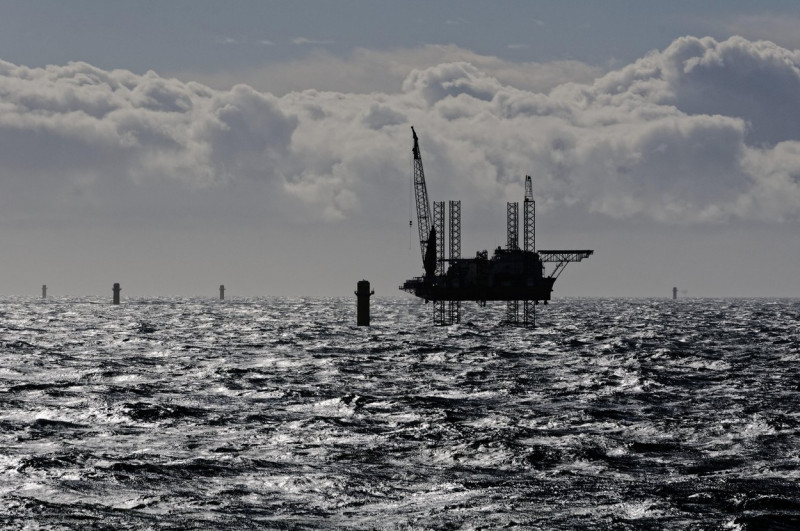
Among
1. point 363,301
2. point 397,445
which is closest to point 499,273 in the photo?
point 363,301

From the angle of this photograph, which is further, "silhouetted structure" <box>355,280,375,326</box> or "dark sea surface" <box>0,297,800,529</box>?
"silhouetted structure" <box>355,280,375,326</box>

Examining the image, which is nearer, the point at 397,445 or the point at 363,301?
the point at 397,445

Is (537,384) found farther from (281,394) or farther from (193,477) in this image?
(193,477)

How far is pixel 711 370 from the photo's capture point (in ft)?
199

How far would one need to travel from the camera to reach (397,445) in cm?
3177

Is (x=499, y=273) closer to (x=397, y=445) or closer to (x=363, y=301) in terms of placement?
(x=363, y=301)

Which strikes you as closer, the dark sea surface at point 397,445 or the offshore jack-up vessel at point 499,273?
the dark sea surface at point 397,445

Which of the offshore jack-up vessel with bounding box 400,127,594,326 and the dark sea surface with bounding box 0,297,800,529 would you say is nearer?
the dark sea surface with bounding box 0,297,800,529

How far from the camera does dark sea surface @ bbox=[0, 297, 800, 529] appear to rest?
2283cm

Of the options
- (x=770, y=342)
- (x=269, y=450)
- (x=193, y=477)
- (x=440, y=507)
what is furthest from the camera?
(x=770, y=342)

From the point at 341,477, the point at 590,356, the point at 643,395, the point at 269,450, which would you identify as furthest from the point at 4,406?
the point at 590,356

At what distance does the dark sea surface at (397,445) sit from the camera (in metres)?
22.8

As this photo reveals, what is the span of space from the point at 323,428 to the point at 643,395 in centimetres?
1826

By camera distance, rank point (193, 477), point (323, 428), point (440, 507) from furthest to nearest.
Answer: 1. point (323, 428)
2. point (193, 477)
3. point (440, 507)
